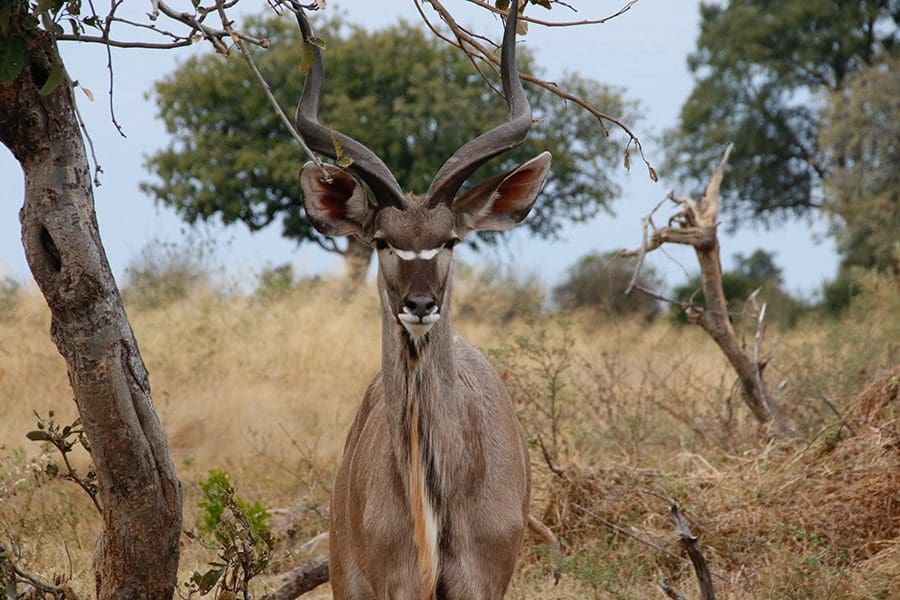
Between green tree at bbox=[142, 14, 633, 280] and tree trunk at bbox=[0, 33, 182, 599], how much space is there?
2181 centimetres

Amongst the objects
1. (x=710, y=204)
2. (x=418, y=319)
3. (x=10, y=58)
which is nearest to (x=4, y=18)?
(x=10, y=58)

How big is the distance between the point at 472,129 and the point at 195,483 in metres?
19.8

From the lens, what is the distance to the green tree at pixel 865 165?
24734 mm

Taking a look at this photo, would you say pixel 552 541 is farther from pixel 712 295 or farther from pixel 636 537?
pixel 712 295

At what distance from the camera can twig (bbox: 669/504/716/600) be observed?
4.77 metres

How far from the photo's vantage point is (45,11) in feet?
10.9

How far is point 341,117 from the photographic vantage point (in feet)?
85.4

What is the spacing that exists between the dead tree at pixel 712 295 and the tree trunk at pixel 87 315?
4246mm

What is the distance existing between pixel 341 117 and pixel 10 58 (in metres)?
22.6

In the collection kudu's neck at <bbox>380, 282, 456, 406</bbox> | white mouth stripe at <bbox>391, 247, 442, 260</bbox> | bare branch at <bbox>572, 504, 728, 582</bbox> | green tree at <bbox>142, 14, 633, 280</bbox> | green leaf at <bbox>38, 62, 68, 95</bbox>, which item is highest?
green tree at <bbox>142, 14, 633, 280</bbox>

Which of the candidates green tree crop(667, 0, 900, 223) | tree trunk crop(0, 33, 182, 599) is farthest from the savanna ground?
green tree crop(667, 0, 900, 223)

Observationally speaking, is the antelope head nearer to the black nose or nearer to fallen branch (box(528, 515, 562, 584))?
the black nose

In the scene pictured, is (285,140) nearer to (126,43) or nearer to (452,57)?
(452,57)

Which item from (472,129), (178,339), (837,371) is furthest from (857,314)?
(472,129)
